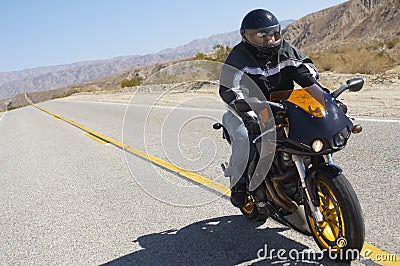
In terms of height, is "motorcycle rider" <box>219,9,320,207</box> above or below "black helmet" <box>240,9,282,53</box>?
below

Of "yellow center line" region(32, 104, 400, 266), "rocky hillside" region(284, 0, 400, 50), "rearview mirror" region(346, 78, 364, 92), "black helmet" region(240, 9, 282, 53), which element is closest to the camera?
"yellow center line" region(32, 104, 400, 266)

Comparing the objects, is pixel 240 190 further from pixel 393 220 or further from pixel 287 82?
pixel 393 220

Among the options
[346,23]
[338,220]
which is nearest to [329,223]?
[338,220]

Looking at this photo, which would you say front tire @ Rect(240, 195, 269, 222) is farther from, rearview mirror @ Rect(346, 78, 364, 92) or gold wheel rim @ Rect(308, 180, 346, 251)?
rearview mirror @ Rect(346, 78, 364, 92)

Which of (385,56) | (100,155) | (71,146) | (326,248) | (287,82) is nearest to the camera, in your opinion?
(326,248)

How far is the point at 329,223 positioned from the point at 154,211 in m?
2.40

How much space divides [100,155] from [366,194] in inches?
234

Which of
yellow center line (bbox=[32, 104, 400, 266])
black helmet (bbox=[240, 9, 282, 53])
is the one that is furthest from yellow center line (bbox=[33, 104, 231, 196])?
black helmet (bbox=[240, 9, 282, 53])

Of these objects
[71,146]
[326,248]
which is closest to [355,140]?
[326,248]

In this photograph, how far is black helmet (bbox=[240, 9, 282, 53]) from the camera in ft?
11.1

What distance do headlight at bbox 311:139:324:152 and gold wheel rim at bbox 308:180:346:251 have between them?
26 centimetres

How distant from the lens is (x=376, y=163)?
5.62 meters

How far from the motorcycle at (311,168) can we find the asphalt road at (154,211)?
0.32 metres

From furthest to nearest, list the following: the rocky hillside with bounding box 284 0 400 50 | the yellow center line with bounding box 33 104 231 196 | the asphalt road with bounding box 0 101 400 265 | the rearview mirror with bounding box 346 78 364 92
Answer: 1. the rocky hillside with bounding box 284 0 400 50
2. the yellow center line with bounding box 33 104 231 196
3. the asphalt road with bounding box 0 101 400 265
4. the rearview mirror with bounding box 346 78 364 92
